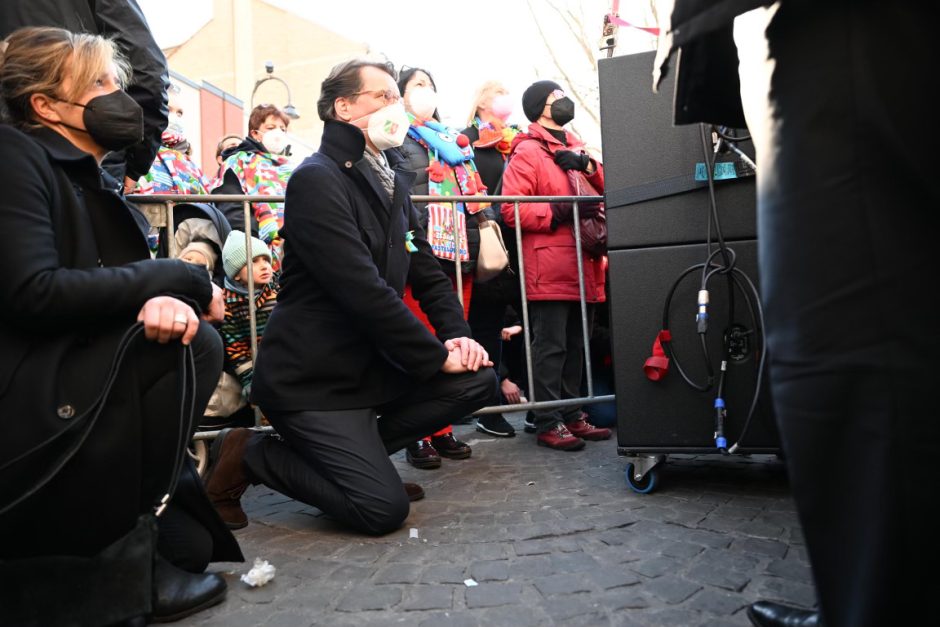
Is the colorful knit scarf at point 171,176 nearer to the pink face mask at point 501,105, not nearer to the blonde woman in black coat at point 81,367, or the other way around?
the pink face mask at point 501,105

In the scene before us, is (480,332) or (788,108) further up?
(788,108)

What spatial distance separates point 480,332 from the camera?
4.75m

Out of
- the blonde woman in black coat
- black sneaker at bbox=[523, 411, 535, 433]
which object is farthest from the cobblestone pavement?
black sneaker at bbox=[523, 411, 535, 433]

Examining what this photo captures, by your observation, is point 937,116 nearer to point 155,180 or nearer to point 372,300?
point 372,300

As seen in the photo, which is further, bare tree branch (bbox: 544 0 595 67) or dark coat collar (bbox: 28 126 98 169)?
bare tree branch (bbox: 544 0 595 67)

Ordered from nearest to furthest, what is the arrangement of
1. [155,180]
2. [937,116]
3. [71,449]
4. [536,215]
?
1. [937,116]
2. [71,449]
3. [536,215]
4. [155,180]

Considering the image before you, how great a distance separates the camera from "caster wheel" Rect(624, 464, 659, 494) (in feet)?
10.4

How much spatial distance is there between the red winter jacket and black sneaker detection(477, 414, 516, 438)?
35.0 inches

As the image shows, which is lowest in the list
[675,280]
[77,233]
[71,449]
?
[71,449]

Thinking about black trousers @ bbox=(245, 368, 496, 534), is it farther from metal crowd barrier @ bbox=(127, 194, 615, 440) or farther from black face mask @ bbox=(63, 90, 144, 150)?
black face mask @ bbox=(63, 90, 144, 150)

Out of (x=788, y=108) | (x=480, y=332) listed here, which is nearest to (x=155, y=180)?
(x=480, y=332)

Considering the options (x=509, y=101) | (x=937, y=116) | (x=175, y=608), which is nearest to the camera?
(x=937, y=116)

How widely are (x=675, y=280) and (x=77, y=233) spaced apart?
217 cm

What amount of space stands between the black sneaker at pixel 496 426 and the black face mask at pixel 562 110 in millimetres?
1874
